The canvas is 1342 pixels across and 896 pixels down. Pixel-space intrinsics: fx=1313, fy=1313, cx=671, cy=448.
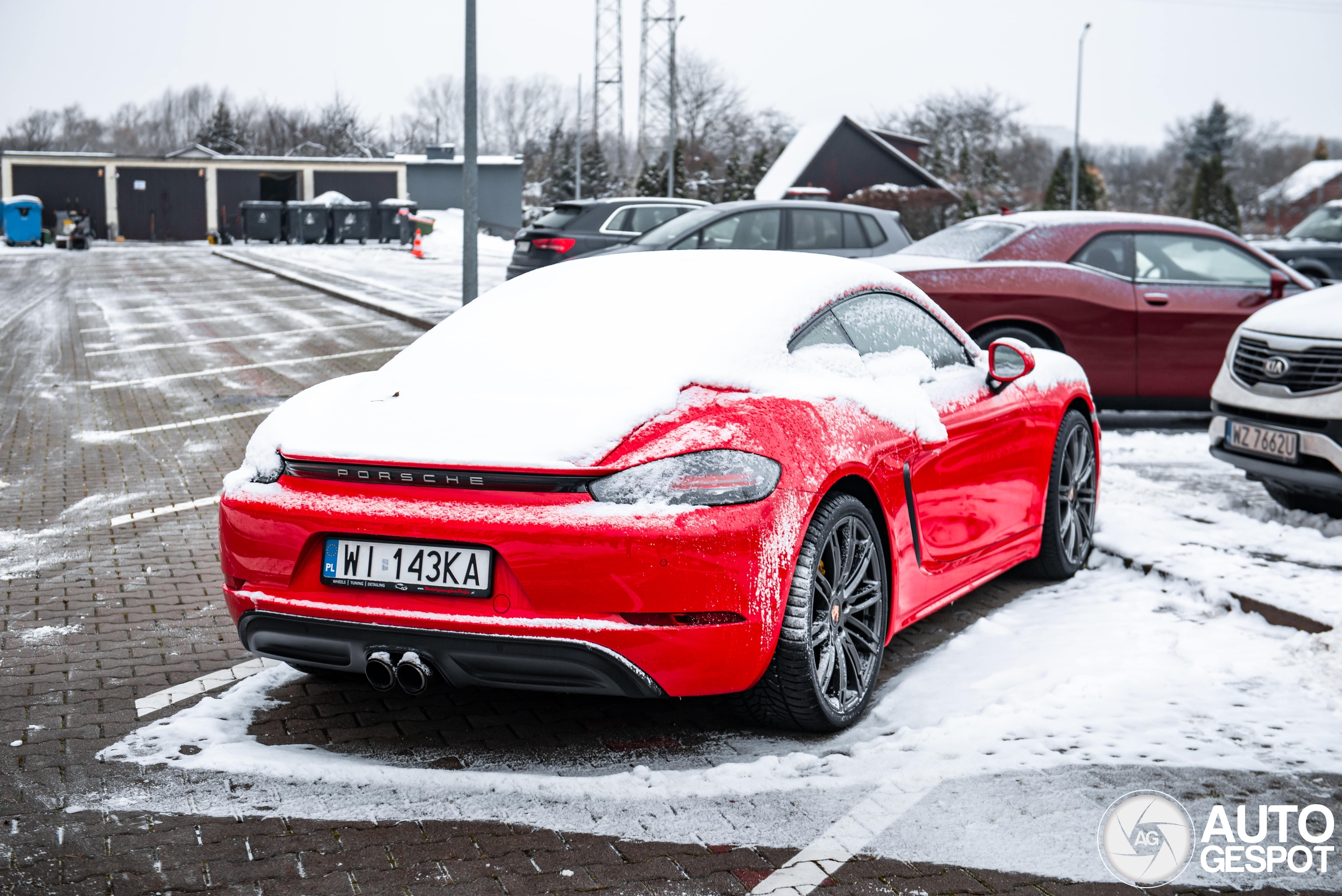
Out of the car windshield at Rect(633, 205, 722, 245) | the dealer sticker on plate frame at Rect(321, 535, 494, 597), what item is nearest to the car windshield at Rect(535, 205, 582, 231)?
the car windshield at Rect(633, 205, 722, 245)

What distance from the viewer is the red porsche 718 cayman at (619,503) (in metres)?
3.38

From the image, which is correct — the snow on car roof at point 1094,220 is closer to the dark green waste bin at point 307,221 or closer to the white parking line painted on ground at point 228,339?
the white parking line painted on ground at point 228,339

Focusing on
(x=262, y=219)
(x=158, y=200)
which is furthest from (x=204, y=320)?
(x=158, y=200)

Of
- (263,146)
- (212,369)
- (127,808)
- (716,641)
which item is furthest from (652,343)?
(263,146)

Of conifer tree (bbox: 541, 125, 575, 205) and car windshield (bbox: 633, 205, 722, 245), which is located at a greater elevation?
conifer tree (bbox: 541, 125, 575, 205)

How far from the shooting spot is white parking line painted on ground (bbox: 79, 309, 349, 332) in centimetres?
1716

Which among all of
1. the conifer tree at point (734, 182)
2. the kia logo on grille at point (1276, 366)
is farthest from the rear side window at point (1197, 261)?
the conifer tree at point (734, 182)

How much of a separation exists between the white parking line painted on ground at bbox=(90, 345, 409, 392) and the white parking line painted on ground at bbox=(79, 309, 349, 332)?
4.23 m

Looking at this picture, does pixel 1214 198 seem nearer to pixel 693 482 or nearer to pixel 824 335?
pixel 824 335

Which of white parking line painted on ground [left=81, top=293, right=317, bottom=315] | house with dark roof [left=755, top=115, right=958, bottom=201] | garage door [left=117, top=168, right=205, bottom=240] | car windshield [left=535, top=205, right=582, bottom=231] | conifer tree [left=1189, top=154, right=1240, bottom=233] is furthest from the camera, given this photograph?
house with dark roof [left=755, top=115, right=958, bottom=201]

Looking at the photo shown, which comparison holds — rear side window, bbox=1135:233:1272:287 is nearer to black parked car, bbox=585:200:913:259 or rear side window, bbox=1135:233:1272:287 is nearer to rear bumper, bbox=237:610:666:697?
black parked car, bbox=585:200:913:259

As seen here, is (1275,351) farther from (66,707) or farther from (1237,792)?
(66,707)

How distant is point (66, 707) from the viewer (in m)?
4.07

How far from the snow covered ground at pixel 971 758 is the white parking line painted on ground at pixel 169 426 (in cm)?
557
